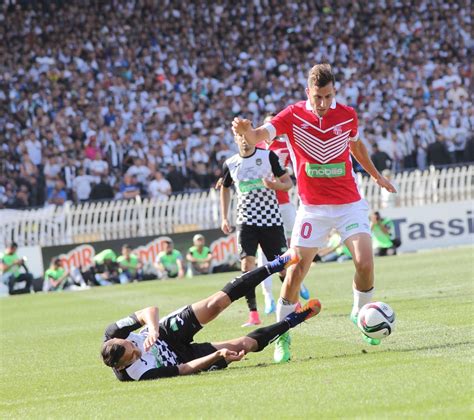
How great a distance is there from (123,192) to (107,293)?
719 cm

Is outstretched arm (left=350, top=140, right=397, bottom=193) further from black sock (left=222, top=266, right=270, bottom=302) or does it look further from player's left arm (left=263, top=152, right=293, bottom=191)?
→ player's left arm (left=263, top=152, right=293, bottom=191)

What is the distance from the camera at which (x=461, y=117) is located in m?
34.4

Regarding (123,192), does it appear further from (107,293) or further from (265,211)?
(265,211)

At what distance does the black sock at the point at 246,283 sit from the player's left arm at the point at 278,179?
386 cm

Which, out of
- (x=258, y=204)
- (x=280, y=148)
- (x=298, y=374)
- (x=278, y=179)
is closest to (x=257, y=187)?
(x=258, y=204)

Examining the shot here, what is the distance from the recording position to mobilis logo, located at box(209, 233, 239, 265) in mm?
26328

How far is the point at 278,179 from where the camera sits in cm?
1346

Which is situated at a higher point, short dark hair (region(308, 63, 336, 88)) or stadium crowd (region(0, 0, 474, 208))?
stadium crowd (region(0, 0, 474, 208))

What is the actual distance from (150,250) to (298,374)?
60.4 ft

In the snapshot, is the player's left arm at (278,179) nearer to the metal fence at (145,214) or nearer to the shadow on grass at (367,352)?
the shadow on grass at (367,352)

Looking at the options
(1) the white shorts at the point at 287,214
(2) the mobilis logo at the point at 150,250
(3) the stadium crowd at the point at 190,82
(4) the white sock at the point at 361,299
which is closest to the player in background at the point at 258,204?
(1) the white shorts at the point at 287,214

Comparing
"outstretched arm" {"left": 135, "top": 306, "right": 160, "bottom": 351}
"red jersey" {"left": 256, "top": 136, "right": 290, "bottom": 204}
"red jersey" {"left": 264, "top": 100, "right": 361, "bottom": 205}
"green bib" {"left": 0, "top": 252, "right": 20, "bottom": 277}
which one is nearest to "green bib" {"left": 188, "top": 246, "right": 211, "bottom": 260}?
"green bib" {"left": 0, "top": 252, "right": 20, "bottom": 277}

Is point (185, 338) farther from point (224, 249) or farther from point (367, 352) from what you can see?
point (224, 249)

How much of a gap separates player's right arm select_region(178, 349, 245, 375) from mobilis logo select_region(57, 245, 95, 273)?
17544 millimetres
